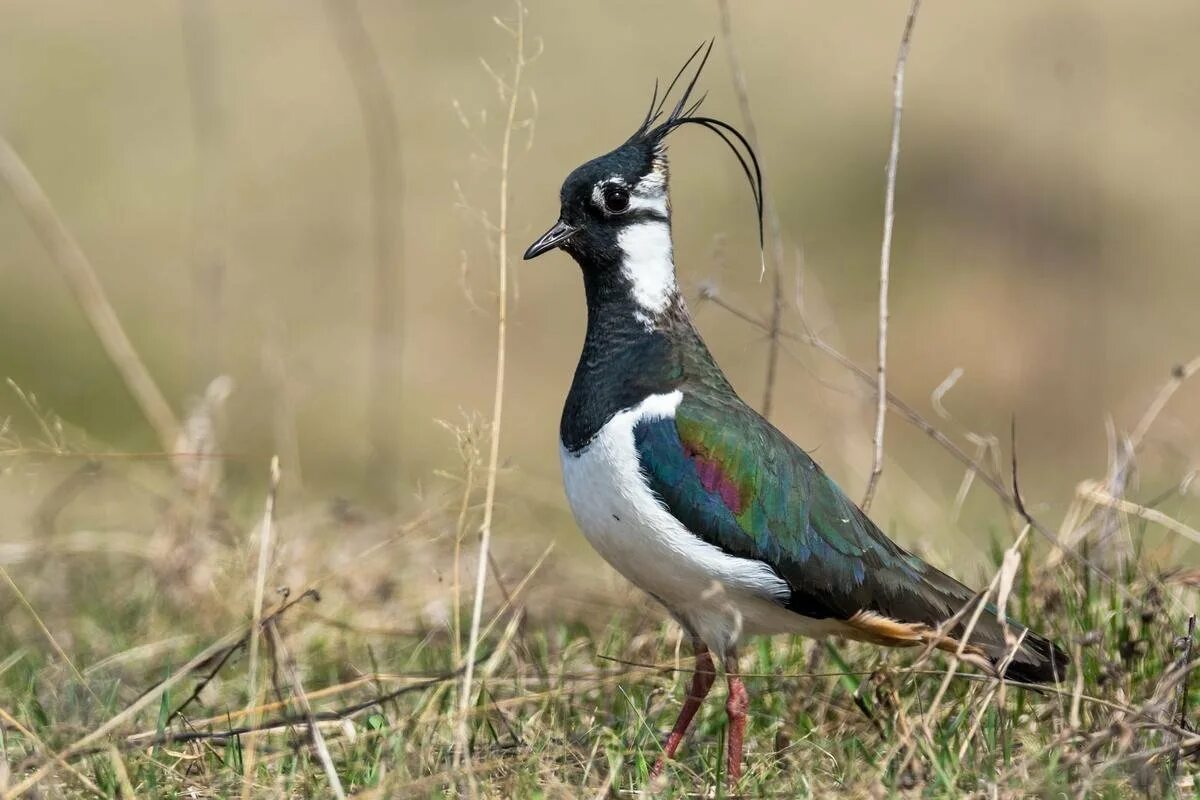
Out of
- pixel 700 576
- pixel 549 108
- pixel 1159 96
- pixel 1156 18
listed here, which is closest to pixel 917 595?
pixel 700 576

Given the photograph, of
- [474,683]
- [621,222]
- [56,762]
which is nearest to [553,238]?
[621,222]

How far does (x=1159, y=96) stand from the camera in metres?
14.0

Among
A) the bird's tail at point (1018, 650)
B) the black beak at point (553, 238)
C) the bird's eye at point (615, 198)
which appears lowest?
the bird's tail at point (1018, 650)

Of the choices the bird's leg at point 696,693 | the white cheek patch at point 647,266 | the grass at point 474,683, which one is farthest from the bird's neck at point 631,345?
the bird's leg at point 696,693

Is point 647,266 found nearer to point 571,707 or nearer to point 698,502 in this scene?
point 698,502

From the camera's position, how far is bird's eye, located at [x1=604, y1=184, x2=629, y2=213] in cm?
409

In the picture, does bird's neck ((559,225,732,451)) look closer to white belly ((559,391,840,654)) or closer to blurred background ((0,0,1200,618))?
white belly ((559,391,840,654))

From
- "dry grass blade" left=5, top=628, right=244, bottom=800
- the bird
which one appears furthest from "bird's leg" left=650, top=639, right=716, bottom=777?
"dry grass blade" left=5, top=628, right=244, bottom=800

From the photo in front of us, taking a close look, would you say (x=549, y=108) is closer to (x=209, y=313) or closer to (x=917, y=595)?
(x=209, y=313)

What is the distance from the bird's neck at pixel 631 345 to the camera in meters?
3.92

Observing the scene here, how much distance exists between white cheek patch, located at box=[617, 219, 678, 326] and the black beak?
5.0 inches

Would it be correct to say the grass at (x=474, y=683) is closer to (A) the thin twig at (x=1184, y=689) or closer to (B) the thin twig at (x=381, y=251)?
(A) the thin twig at (x=1184, y=689)

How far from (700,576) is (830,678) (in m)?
0.66

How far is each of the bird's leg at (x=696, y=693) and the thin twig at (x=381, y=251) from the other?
268 cm
